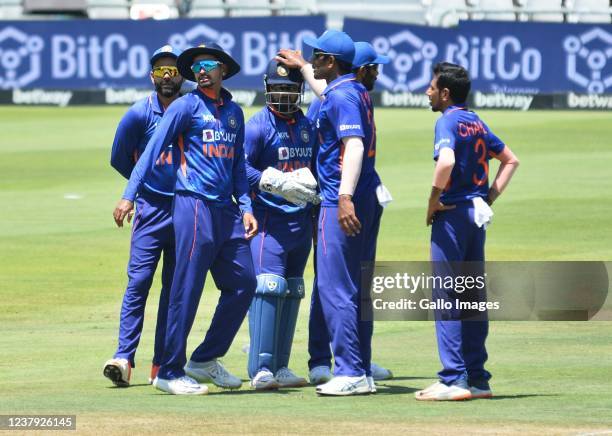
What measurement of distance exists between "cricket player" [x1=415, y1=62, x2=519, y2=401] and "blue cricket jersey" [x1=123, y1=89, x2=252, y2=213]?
1.37 m

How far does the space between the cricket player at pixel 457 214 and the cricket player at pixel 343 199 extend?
0.49 metres

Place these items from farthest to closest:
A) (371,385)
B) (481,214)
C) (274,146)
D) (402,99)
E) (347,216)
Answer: (402,99) < (274,146) < (371,385) < (347,216) < (481,214)

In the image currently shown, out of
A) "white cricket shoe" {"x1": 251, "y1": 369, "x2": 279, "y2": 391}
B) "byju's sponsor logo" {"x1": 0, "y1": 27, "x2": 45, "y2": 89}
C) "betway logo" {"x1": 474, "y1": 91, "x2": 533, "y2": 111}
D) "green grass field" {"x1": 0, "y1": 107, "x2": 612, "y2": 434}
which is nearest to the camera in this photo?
"green grass field" {"x1": 0, "y1": 107, "x2": 612, "y2": 434}

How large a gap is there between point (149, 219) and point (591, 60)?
80.8ft

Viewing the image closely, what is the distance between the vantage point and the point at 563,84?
33.0 meters

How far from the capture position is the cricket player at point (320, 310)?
9562mm

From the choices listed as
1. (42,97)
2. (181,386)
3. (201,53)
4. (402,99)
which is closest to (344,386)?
(181,386)

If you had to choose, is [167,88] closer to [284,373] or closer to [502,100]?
[284,373]

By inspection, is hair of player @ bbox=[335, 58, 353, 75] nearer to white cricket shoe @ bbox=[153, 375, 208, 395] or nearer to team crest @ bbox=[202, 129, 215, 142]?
team crest @ bbox=[202, 129, 215, 142]

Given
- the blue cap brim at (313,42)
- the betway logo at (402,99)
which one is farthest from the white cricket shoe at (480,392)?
the betway logo at (402,99)

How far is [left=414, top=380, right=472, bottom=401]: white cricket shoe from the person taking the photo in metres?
8.56

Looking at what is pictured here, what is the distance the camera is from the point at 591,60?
107 feet

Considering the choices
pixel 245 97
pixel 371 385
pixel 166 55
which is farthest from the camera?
pixel 245 97

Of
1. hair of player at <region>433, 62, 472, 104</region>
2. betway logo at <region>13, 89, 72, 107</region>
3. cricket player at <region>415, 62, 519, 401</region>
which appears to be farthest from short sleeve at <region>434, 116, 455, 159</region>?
betway logo at <region>13, 89, 72, 107</region>
